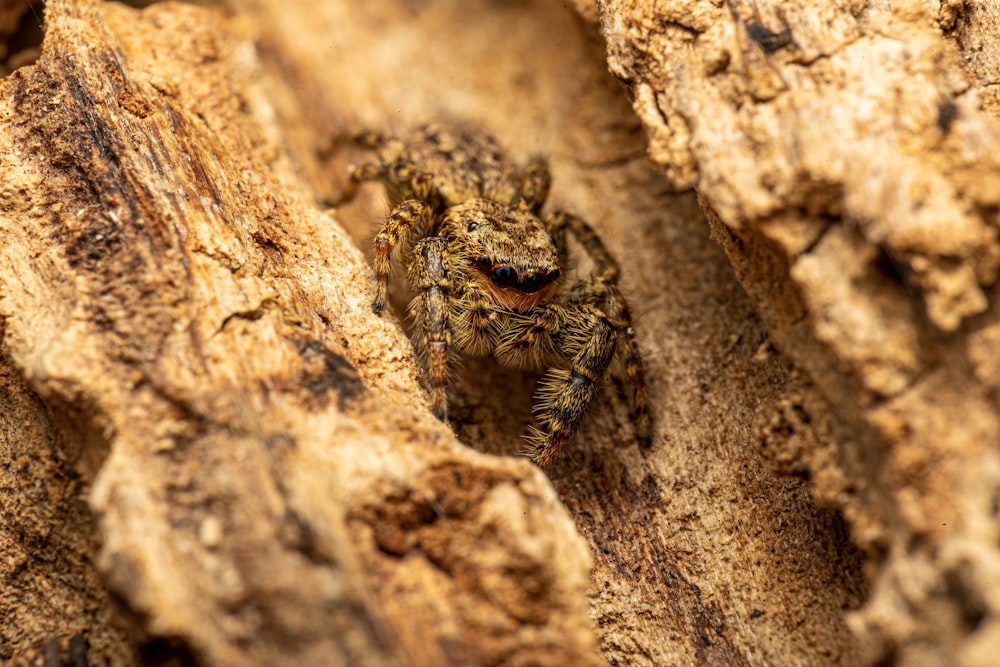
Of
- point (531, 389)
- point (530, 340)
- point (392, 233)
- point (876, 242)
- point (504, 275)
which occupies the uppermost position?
point (876, 242)

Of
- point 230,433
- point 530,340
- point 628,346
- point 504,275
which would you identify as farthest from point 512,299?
point 230,433

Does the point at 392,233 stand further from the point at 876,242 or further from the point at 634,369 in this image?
the point at 876,242

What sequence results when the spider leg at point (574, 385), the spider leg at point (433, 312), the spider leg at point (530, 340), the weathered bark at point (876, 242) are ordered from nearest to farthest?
the weathered bark at point (876, 242)
the spider leg at point (433, 312)
the spider leg at point (574, 385)
the spider leg at point (530, 340)

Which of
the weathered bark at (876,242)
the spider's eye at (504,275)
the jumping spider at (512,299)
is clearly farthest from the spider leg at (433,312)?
the weathered bark at (876,242)

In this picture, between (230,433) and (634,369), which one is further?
(634,369)

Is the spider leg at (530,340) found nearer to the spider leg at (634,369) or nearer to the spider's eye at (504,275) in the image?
the spider's eye at (504,275)

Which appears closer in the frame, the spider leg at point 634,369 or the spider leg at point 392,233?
the spider leg at point 392,233

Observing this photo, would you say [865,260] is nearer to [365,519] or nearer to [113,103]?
[365,519]
